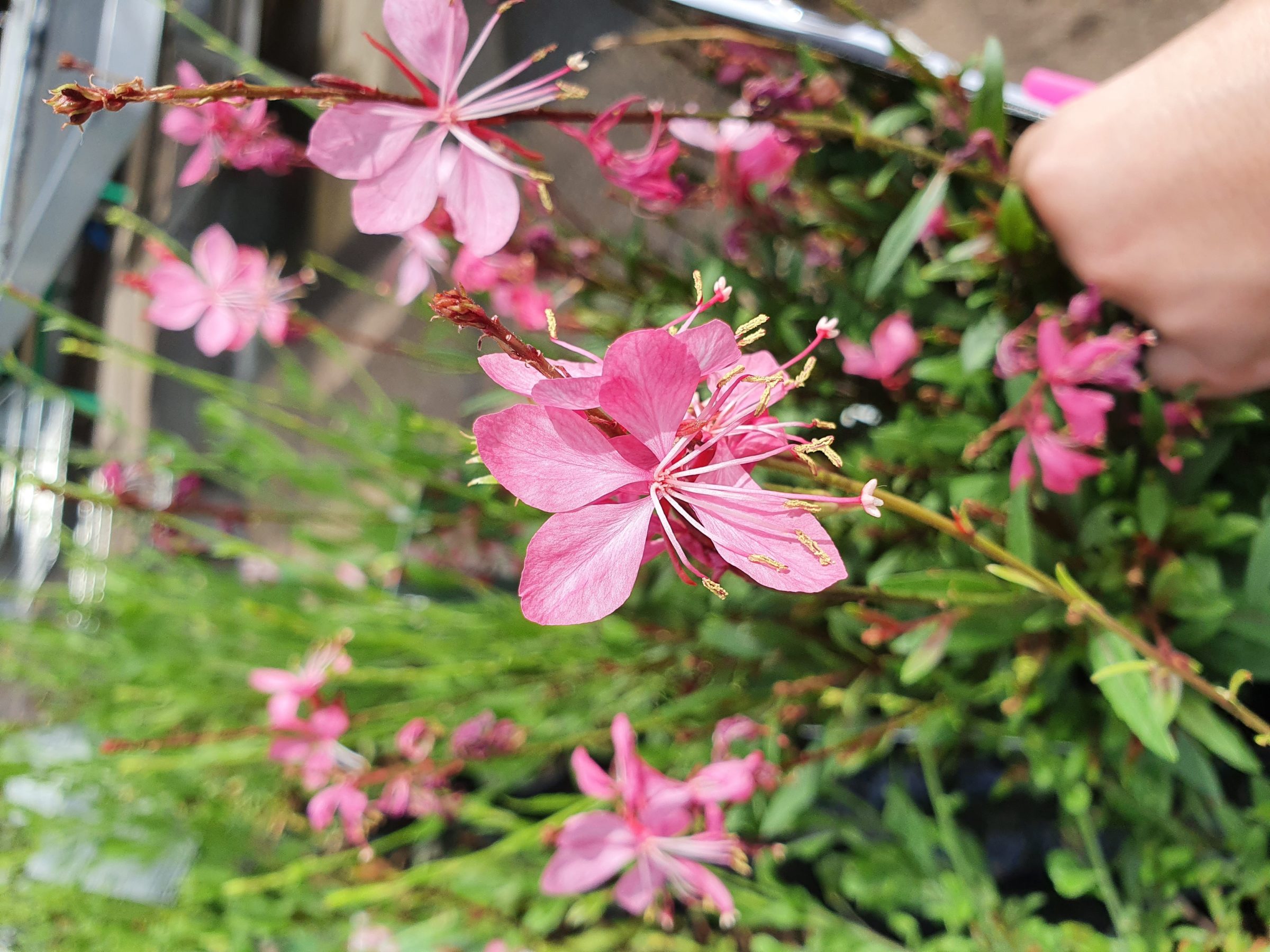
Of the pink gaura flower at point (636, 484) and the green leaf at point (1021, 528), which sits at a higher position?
the pink gaura flower at point (636, 484)

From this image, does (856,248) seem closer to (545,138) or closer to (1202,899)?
(545,138)

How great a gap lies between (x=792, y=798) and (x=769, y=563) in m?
0.49

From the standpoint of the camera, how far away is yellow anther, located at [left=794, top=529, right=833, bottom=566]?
9.2 inches

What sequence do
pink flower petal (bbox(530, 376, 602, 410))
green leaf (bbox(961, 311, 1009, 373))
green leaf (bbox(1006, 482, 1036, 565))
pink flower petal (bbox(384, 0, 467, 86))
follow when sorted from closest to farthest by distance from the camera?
1. pink flower petal (bbox(530, 376, 602, 410))
2. pink flower petal (bbox(384, 0, 467, 86))
3. green leaf (bbox(1006, 482, 1036, 565))
4. green leaf (bbox(961, 311, 1009, 373))

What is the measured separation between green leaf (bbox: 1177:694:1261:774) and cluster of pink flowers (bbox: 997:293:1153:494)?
154 mm

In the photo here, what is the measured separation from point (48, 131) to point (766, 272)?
728 millimetres

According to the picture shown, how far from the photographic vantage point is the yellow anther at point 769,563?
232mm

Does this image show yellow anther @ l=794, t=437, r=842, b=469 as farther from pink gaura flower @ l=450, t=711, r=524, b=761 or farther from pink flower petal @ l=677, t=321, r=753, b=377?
pink gaura flower @ l=450, t=711, r=524, b=761

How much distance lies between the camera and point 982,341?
1.89 ft

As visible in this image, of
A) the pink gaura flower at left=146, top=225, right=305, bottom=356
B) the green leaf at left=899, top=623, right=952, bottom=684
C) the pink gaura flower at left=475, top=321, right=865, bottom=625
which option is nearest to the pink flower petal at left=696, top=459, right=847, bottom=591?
the pink gaura flower at left=475, top=321, right=865, bottom=625

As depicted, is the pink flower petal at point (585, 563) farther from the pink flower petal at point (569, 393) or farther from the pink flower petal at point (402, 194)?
the pink flower petal at point (402, 194)

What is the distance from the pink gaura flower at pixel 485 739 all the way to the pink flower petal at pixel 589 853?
4.8 inches

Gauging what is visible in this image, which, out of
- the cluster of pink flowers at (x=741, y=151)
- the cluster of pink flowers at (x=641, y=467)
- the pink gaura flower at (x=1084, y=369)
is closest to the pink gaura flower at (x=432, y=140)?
the cluster of pink flowers at (x=641, y=467)

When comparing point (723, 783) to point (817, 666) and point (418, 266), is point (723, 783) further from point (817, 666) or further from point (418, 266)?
point (418, 266)
